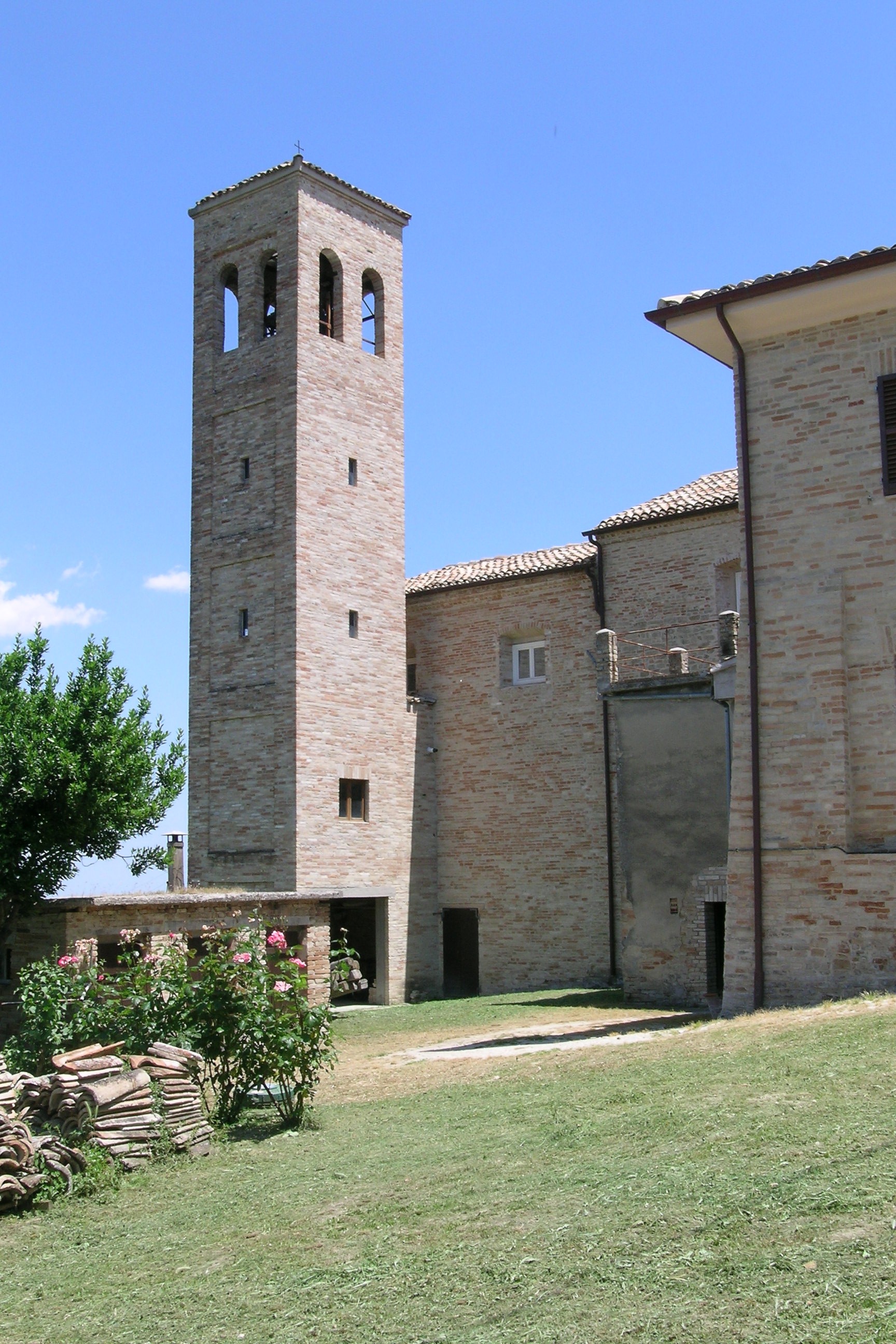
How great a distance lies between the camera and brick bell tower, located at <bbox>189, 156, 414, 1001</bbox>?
76.6ft

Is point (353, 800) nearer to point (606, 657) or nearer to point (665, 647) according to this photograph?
point (606, 657)

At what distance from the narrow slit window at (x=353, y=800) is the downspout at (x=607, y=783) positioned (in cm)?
468

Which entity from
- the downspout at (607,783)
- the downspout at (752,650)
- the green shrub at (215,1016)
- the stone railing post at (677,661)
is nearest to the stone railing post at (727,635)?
the stone railing post at (677,661)

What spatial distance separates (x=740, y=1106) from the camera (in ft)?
25.3

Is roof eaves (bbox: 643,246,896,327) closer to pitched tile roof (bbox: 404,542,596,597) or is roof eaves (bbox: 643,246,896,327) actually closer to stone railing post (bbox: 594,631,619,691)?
stone railing post (bbox: 594,631,619,691)

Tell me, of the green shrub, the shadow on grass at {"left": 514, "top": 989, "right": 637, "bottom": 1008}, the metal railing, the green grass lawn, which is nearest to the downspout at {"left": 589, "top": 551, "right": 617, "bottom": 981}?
the metal railing

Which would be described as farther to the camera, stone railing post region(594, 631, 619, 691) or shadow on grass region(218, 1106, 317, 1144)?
stone railing post region(594, 631, 619, 691)

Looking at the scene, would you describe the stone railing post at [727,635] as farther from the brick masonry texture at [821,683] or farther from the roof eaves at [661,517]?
the brick masonry texture at [821,683]

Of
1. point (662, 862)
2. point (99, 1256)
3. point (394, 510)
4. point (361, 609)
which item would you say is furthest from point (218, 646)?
point (99, 1256)

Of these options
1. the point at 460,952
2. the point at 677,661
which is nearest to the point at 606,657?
the point at 677,661

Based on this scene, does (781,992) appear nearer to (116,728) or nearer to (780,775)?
(780,775)

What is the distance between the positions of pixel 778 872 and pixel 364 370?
52.1ft

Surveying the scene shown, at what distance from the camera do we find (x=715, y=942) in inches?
732

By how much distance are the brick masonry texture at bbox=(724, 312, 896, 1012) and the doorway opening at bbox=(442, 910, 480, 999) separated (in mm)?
13376
